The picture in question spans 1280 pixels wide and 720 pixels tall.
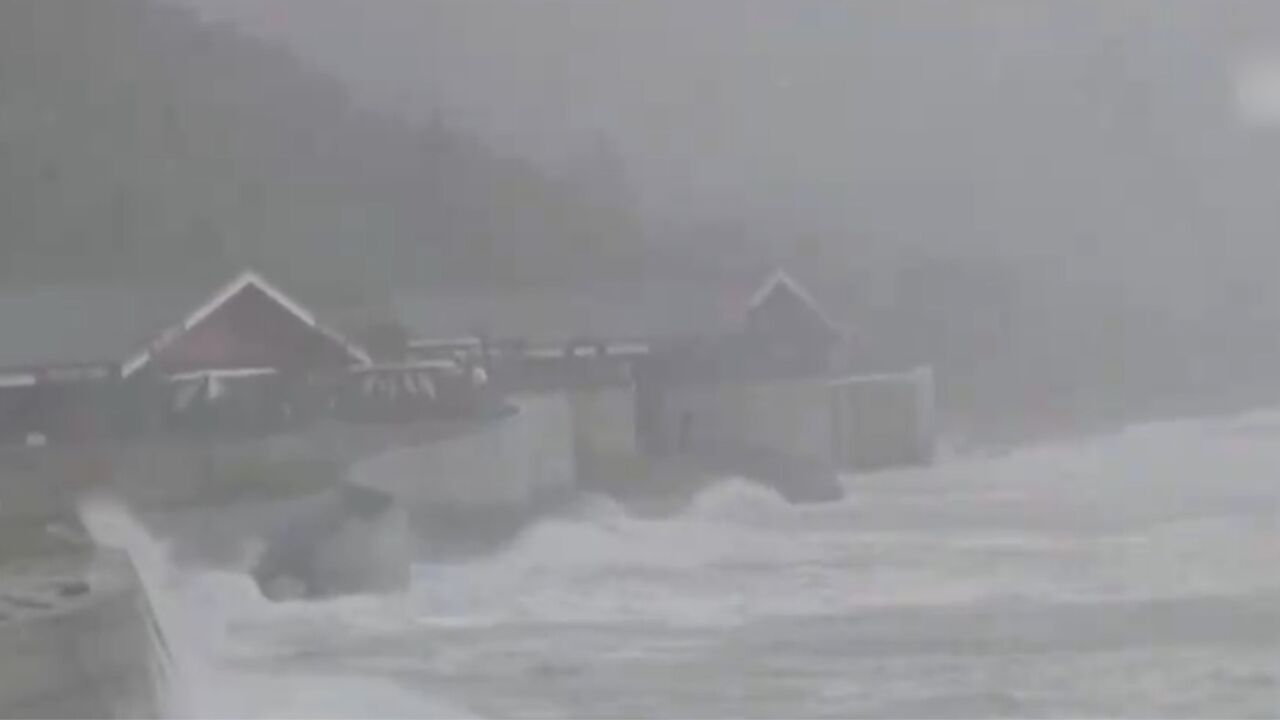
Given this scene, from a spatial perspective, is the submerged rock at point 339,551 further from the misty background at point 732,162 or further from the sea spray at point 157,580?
the misty background at point 732,162

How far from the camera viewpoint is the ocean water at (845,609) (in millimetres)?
2801

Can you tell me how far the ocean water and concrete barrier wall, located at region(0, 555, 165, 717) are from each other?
89mm

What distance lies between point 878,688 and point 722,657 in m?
0.25

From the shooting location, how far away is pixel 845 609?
2.98 m

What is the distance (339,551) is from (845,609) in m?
0.82

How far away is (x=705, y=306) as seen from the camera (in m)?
3.01

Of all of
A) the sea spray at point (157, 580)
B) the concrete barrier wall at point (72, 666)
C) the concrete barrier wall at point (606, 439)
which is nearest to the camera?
the concrete barrier wall at point (72, 666)

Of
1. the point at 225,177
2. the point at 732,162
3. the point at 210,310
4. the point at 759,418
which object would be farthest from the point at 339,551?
the point at 732,162

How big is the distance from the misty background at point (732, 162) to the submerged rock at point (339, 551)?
344mm

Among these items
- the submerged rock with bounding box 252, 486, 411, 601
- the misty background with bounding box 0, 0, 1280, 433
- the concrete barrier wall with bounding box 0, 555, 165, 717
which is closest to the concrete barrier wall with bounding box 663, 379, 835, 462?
the misty background with bounding box 0, 0, 1280, 433

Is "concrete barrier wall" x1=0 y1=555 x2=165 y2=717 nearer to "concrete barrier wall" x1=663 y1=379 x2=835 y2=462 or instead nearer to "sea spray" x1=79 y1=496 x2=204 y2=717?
"sea spray" x1=79 y1=496 x2=204 y2=717

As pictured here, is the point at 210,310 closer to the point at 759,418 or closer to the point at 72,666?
the point at 72,666

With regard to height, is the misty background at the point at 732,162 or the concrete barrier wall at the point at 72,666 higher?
the misty background at the point at 732,162

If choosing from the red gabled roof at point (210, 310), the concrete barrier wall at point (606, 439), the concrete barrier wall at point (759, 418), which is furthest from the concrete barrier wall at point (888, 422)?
the red gabled roof at point (210, 310)
